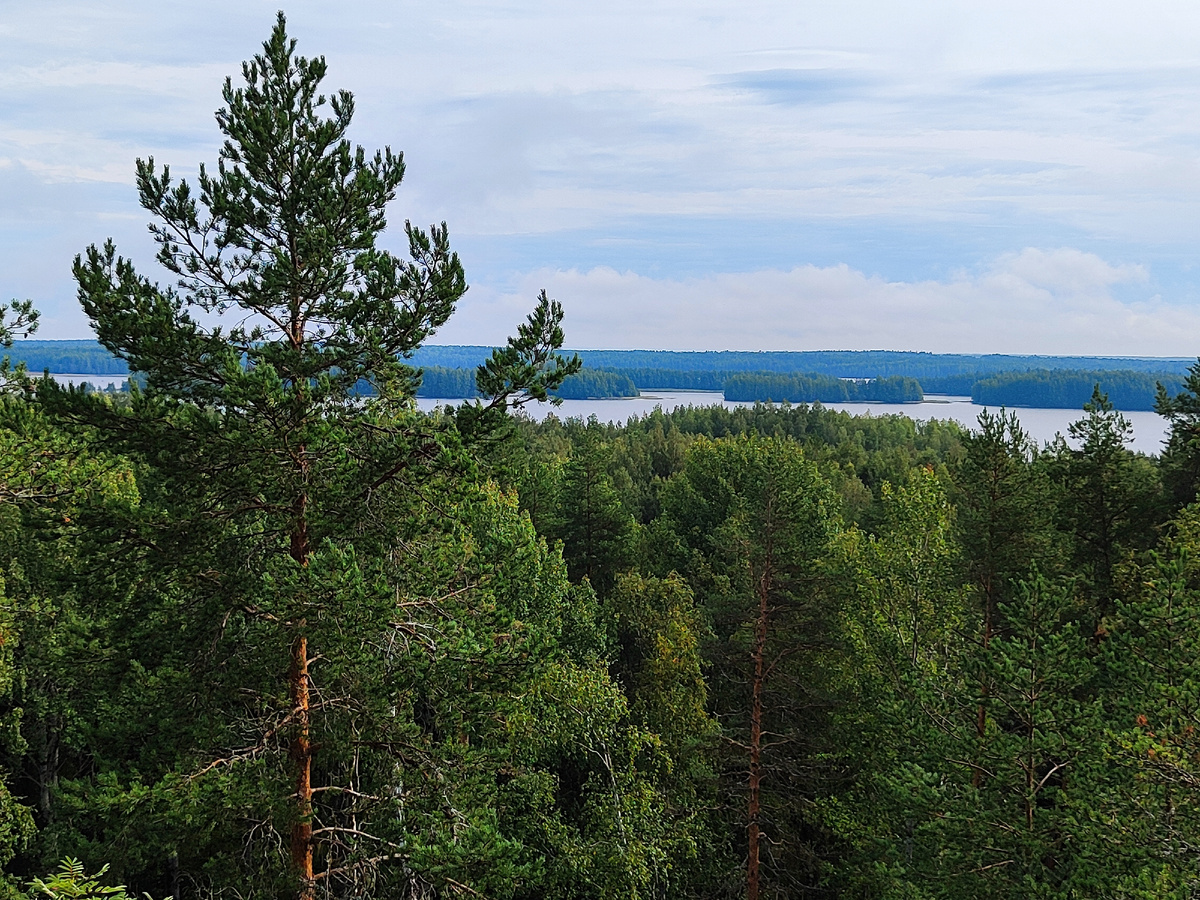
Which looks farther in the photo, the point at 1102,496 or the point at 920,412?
the point at 920,412

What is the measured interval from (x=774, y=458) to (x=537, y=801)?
788cm

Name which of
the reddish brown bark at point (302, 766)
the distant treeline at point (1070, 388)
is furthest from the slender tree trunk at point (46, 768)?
the distant treeline at point (1070, 388)

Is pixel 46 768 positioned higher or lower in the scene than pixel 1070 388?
lower

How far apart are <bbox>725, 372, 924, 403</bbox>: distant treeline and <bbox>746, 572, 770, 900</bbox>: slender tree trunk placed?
158 metres

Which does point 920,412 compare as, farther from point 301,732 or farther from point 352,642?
point 352,642

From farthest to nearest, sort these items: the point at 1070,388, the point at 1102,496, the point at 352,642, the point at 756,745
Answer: the point at 1070,388 < the point at 1102,496 < the point at 756,745 < the point at 352,642

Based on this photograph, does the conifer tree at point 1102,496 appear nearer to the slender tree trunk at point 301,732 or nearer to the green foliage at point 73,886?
the slender tree trunk at point 301,732

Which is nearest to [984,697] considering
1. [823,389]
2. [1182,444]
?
[1182,444]

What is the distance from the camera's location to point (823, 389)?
585 feet

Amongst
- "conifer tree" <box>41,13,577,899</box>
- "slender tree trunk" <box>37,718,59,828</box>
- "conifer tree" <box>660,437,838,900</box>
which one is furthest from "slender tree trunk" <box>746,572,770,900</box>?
"slender tree trunk" <box>37,718,59,828</box>

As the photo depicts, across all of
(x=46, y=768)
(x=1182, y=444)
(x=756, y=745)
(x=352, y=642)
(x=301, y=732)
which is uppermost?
(x=1182, y=444)

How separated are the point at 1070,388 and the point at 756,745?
138m

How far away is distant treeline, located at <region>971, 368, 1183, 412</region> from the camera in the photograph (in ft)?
413

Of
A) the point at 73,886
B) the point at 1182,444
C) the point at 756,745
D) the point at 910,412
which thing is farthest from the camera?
the point at 910,412
